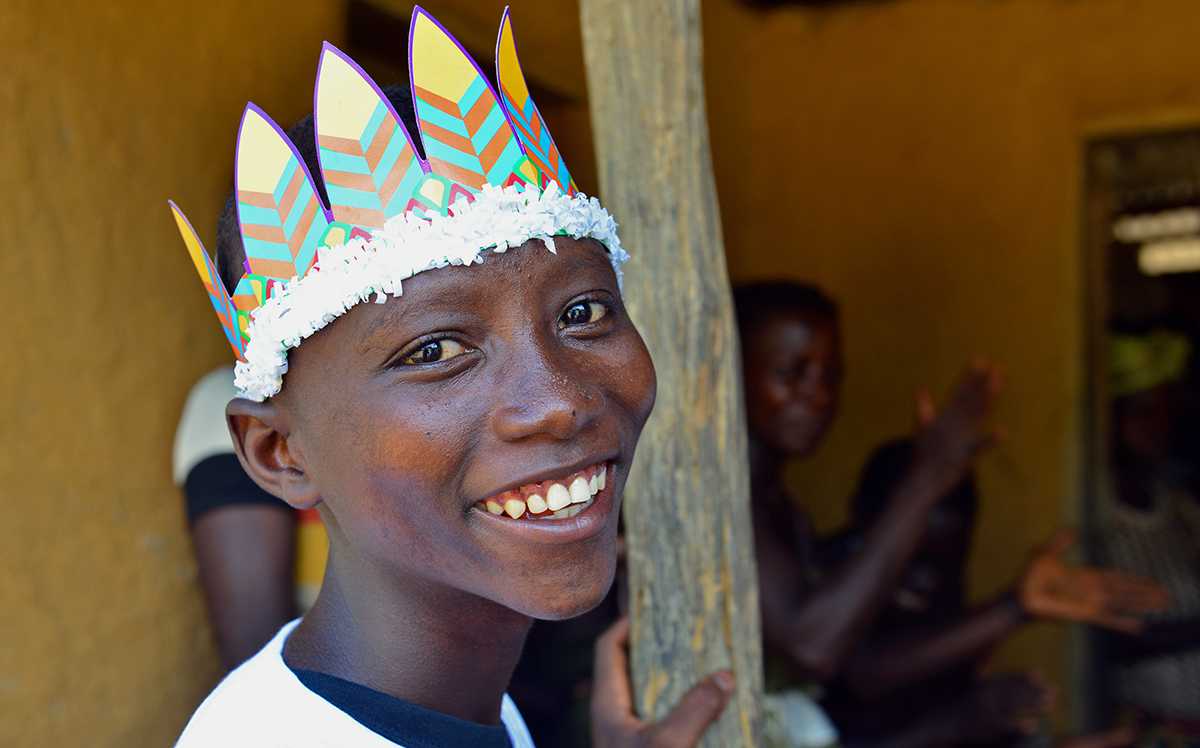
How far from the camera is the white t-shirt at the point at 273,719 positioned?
1116mm

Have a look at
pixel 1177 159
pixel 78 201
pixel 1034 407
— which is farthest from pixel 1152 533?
pixel 78 201

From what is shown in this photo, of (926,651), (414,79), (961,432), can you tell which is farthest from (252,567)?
(926,651)

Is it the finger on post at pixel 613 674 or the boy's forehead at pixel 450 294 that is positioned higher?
the boy's forehead at pixel 450 294

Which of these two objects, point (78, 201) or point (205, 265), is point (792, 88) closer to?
point (78, 201)

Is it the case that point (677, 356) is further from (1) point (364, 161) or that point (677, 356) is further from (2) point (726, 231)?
(2) point (726, 231)

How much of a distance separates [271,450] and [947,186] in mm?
3951

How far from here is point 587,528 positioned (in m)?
1.12

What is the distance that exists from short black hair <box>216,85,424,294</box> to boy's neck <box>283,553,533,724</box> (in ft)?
1.01

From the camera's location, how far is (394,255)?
1097 millimetres

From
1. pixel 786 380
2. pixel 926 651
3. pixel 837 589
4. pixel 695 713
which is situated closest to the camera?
pixel 695 713

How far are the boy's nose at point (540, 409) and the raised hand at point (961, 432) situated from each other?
1.90m

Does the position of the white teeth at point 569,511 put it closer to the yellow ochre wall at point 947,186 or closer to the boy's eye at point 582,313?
the boy's eye at point 582,313

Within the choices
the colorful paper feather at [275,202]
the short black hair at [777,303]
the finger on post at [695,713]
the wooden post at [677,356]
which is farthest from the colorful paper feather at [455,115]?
the short black hair at [777,303]

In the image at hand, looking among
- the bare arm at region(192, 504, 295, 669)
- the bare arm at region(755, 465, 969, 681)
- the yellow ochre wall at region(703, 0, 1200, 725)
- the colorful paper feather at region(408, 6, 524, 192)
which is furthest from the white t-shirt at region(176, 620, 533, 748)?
the yellow ochre wall at region(703, 0, 1200, 725)
